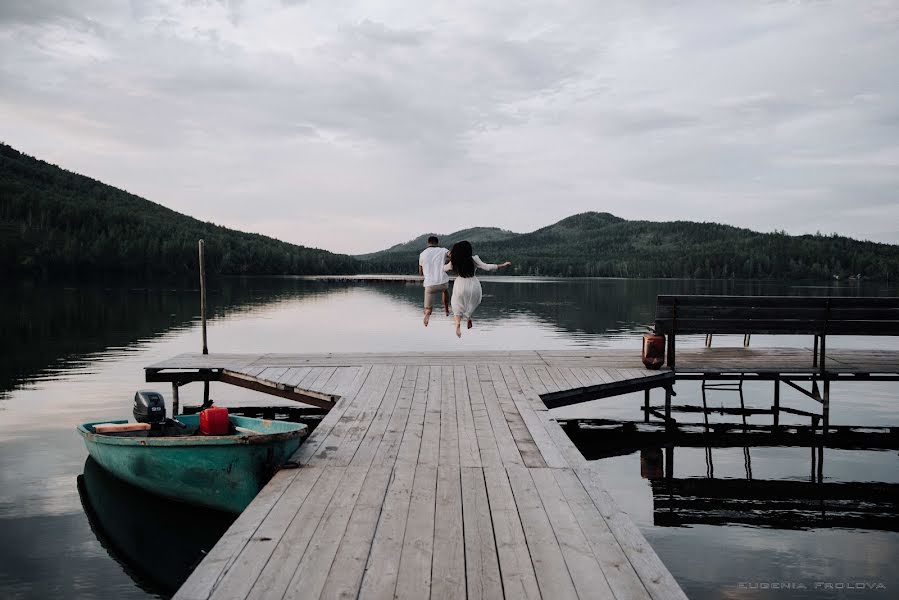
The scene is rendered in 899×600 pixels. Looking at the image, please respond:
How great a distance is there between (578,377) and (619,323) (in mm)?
32572

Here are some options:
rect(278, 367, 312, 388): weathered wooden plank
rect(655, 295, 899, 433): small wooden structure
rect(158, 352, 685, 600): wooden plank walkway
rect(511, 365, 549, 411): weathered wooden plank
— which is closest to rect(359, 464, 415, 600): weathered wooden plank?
rect(158, 352, 685, 600): wooden plank walkway

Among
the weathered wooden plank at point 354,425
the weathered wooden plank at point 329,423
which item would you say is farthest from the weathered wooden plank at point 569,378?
the weathered wooden plank at point 329,423

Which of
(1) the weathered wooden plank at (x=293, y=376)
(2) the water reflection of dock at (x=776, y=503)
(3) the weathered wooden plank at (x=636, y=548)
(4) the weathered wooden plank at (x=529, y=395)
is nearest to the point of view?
(3) the weathered wooden plank at (x=636, y=548)

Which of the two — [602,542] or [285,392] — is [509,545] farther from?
[285,392]

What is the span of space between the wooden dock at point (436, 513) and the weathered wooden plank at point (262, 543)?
0.02 m

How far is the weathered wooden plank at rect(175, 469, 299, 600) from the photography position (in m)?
4.39

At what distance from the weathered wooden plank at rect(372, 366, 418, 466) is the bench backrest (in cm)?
540

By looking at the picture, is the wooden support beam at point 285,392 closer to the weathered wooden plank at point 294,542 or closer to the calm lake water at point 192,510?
the calm lake water at point 192,510

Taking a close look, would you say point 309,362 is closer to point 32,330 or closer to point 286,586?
point 286,586

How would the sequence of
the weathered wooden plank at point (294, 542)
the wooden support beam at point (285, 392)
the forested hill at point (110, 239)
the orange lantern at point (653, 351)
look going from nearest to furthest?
the weathered wooden plank at point (294, 542)
the wooden support beam at point (285, 392)
the orange lantern at point (653, 351)
the forested hill at point (110, 239)

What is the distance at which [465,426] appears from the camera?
9.01m

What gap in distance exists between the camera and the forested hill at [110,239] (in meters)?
116

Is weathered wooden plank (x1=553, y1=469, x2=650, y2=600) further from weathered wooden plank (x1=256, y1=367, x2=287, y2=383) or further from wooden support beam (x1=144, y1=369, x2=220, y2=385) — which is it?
wooden support beam (x1=144, y1=369, x2=220, y2=385)

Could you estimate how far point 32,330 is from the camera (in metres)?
35.2
